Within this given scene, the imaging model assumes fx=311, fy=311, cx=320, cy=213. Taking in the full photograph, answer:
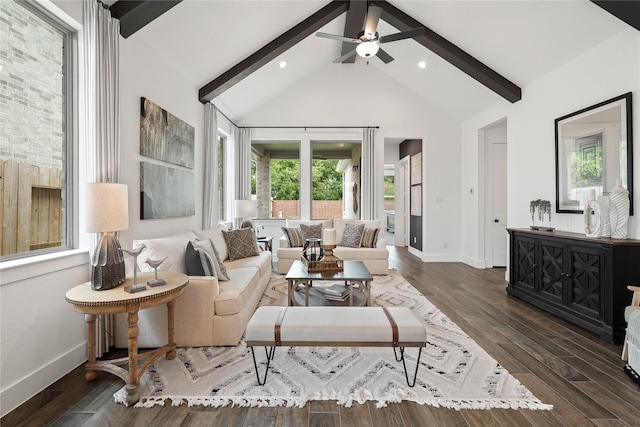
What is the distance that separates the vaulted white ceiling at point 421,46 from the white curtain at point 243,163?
2.20ft

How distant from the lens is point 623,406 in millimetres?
1864

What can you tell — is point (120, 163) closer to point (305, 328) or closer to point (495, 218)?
point (305, 328)

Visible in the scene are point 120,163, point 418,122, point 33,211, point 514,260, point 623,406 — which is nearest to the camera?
point 623,406

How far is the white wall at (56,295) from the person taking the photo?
186 cm

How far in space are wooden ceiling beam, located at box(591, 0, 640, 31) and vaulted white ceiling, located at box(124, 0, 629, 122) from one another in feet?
0.95

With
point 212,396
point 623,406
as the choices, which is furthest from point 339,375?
point 623,406

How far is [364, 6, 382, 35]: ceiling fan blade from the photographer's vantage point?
10.7ft

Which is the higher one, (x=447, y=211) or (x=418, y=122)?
(x=418, y=122)

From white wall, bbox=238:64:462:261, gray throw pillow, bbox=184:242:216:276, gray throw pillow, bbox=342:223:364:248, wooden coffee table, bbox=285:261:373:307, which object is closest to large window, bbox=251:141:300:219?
white wall, bbox=238:64:462:261

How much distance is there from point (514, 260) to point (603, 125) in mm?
1827

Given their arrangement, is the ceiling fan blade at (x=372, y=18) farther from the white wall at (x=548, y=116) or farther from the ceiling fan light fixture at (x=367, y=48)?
the white wall at (x=548, y=116)

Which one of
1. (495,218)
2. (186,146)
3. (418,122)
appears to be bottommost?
(495,218)

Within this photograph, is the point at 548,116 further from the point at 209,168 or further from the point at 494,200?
the point at 209,168

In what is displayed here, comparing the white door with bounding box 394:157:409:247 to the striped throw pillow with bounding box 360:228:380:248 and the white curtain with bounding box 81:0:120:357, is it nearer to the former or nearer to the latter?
the striped throw pillow with bounding box 360:228:380:248
